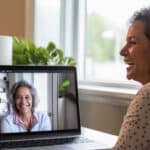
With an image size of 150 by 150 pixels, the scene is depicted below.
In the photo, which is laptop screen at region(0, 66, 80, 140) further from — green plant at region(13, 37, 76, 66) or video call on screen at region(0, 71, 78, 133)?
green plant at region(13, 37, 76, 66)

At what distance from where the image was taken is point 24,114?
1479 mm

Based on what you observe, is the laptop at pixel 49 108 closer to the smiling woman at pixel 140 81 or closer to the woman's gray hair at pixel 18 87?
the woman's gray hair at pixel 18 87

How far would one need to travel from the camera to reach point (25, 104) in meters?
1.48

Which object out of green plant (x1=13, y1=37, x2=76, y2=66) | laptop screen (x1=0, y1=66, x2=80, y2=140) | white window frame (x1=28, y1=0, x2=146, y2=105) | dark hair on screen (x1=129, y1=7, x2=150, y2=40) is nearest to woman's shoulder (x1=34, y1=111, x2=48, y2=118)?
laptop screen (x1=0, y1=66, x2=80, y2=140)

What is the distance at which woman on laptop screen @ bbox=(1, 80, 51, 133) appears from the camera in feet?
4.79

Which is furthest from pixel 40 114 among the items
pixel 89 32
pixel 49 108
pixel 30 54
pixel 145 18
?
pixel 89 32

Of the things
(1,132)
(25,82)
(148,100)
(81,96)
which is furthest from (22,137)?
(81,96)

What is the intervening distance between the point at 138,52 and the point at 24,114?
18.3 inches

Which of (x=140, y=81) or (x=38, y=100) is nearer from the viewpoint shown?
(x=140, y=81)

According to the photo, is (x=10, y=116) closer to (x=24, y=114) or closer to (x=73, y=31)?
(x=24, y=114)

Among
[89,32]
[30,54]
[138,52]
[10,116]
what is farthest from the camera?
[89,32]

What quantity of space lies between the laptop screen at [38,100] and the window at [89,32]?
0.67 meters

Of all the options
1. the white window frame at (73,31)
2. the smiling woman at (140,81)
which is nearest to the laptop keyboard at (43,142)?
the smiling woman at (140,81)

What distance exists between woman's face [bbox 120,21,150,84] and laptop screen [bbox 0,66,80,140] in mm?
312
